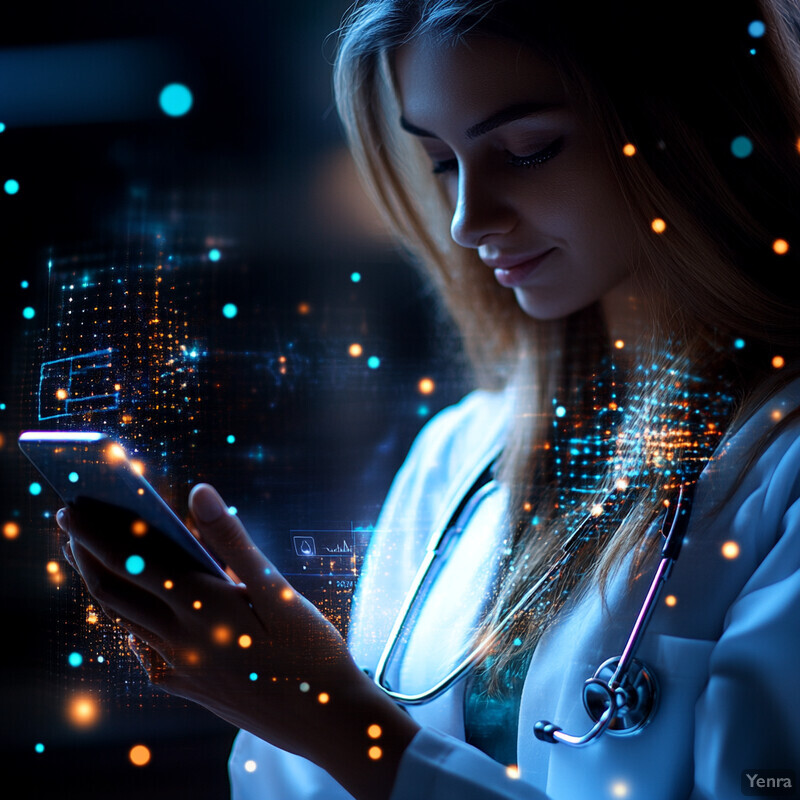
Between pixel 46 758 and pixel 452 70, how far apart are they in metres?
0.68

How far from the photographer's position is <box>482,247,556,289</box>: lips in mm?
→ 596

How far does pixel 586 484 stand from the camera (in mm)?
594

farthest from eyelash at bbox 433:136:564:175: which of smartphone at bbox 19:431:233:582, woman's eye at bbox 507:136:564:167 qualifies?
smartphone at bbox 19:431:233:582

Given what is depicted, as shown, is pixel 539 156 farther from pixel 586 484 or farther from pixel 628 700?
pixel 628 700

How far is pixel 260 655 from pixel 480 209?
41 centimetres

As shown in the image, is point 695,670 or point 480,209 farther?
point 480,209

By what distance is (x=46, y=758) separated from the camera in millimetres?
544

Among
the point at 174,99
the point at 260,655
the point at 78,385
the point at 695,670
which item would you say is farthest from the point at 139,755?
the point at 174,99

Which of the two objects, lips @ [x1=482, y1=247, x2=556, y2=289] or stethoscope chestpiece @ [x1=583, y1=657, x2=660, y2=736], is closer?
stethoscope chestpiece @ [x1=583, y1=657, x2=660, y2=736]

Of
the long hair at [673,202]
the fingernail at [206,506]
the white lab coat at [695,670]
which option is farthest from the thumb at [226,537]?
the long hair at [673,202]

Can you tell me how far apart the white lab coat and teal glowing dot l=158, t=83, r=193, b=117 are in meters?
0.40

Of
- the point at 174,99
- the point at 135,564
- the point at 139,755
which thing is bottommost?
the point at 139,755

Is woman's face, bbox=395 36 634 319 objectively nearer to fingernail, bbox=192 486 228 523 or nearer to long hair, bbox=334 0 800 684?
long hair, bbox=334 0 800 684

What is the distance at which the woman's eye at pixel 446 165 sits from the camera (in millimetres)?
611
